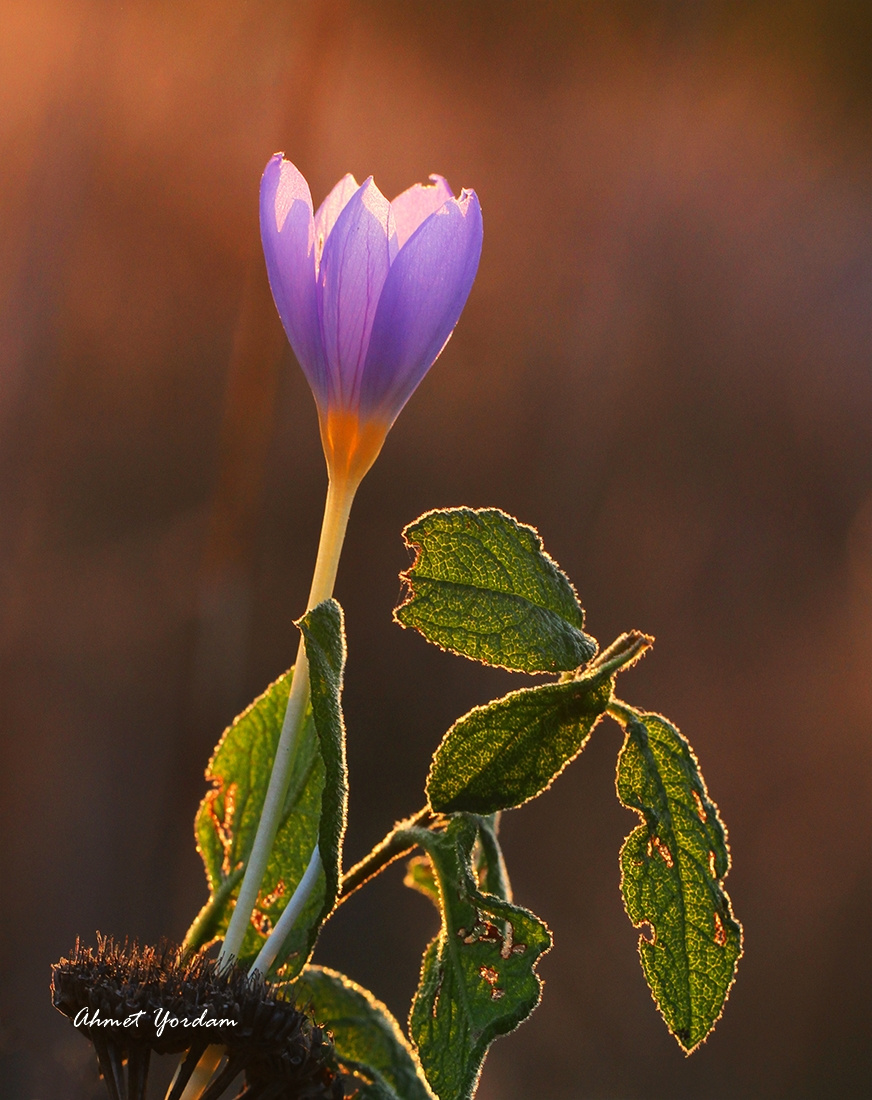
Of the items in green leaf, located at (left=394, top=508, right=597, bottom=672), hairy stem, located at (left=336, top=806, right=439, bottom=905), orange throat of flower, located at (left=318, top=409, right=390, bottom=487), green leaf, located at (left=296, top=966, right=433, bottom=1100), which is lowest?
green leaf, located at (left=296, top=966, right=433, bottom=1100)

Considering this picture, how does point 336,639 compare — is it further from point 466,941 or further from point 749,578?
point 749,578

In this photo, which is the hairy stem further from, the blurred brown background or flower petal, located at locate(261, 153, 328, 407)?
the blurred brown background

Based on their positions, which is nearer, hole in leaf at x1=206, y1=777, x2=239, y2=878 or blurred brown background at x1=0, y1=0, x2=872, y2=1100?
hole in leaf at x1=206, y1=777, x2=239, y2=878

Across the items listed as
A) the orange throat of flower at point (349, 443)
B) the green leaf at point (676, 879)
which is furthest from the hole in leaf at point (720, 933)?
the orange throat of flower at point (349, 443)

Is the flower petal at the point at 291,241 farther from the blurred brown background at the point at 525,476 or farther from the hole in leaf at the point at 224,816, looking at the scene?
the blurred brown background at the point at 525,476

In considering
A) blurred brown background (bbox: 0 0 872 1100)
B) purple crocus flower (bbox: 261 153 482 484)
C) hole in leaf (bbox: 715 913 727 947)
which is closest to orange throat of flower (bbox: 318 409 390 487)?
purple crocus flower (bbox: 261 153 482 484)

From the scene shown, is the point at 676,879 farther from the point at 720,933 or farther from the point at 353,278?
the point at 353,278

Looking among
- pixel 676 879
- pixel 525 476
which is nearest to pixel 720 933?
pixel 676 879
